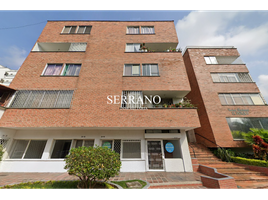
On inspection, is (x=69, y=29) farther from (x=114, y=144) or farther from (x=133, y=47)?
(x=114, y=144)

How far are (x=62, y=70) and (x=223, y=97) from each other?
1583 cm

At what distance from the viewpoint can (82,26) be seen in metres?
12.5

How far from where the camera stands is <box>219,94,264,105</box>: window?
11.1 meters

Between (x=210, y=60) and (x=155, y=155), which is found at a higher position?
(x=210, y=60)

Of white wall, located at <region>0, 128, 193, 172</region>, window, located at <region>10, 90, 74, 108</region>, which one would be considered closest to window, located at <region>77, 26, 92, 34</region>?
window, located at <region>10, 90, 74, 108</region>

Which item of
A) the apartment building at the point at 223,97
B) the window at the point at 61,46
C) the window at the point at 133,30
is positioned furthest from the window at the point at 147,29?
the window at the point at 61,46

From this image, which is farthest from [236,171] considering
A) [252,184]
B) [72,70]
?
[72,70]

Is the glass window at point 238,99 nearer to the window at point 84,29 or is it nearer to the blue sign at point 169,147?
the blue sign at point 169,147

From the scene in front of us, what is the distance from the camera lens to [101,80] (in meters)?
9.13

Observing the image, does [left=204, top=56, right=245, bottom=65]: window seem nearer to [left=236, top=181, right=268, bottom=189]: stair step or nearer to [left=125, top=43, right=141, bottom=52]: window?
[left=125, top=43, right=141, bottom=52]: window

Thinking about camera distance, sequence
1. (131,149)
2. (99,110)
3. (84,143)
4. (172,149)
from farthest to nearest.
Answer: (84,143) → (172,149) → (131,149) → (99,110)

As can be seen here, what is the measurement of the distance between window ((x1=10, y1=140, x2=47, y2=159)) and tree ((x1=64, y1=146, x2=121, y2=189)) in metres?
6.09

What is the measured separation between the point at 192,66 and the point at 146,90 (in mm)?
8025
